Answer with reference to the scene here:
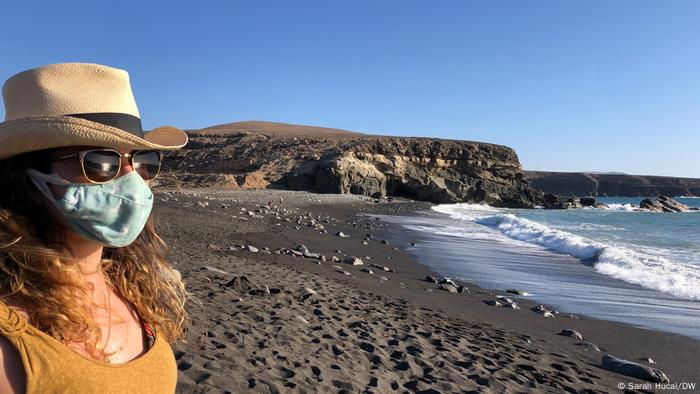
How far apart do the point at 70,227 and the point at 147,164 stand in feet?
1.26

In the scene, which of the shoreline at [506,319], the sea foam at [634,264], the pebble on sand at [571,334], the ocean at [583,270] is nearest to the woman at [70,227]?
the shoreline at [506,319]

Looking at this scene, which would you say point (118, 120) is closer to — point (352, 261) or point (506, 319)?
point (506, 319)

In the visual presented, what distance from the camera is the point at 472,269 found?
1114 cm

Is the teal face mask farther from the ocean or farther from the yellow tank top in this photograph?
the ocean

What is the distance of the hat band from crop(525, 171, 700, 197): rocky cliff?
5233 inches

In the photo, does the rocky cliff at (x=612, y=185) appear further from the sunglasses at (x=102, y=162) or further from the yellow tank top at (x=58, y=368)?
the yellow tank top at (x=58, y=368)

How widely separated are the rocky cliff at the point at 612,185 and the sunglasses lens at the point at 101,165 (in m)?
133

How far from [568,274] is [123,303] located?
442 inches

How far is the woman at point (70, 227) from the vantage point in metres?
1.26

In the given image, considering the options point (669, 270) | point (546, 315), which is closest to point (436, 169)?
point (669, 270)

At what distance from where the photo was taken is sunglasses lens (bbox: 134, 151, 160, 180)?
1.70 meters

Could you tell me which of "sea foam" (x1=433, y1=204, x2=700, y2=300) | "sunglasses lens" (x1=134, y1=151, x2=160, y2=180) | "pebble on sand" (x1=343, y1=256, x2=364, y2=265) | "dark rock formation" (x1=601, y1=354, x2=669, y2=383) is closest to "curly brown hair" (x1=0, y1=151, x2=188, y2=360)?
"sunglasses lens" (x1=134, y1=151, x2=160, y2=180)

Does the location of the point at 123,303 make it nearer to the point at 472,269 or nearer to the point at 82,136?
the point at 82,136

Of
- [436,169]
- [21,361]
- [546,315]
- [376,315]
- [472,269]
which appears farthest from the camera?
[436,169]
